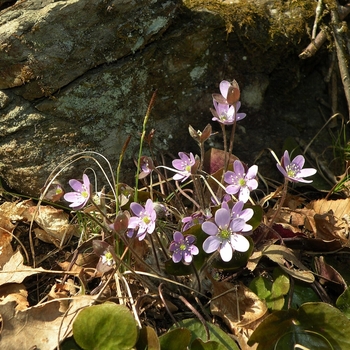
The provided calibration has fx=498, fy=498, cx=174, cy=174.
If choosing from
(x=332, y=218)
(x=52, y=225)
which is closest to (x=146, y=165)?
(x=52, y=225)

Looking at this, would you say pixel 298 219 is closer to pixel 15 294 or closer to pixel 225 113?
pixel 225 113

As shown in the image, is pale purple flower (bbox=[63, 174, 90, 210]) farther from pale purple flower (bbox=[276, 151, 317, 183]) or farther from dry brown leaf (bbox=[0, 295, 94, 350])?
pale purple flower (bbox=[276, 151, 317, 183])

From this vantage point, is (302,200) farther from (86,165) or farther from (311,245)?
(86,165)

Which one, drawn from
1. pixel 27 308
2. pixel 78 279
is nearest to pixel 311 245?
pixel 78 279

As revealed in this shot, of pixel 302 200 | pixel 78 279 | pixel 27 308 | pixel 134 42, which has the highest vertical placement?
pixel 134 42

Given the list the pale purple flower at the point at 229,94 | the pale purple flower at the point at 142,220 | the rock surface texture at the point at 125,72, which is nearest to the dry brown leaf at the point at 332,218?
the rock surface texture at the point at 125,72
